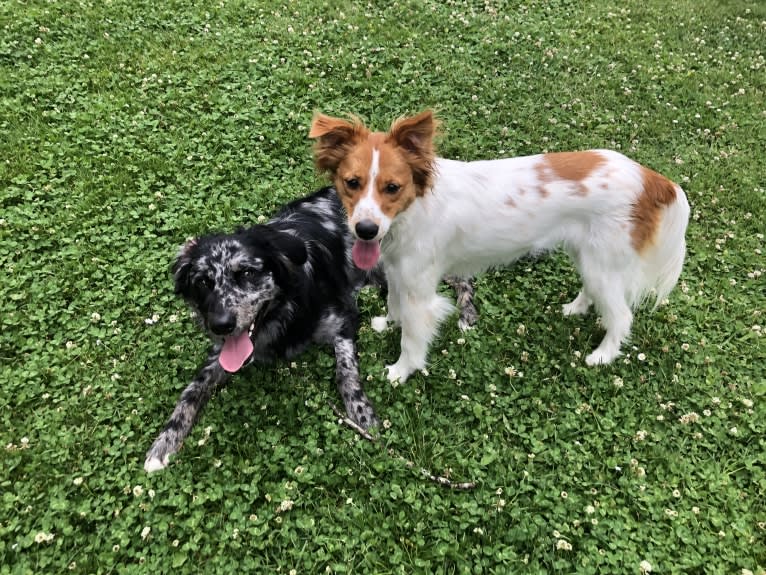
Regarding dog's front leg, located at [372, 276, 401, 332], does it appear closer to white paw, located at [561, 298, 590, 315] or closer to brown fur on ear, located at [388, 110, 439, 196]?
brown fur on ear, located at [388, 110, 439, 196]

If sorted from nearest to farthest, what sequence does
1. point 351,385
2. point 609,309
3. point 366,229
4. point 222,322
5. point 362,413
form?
point 366,229, point 222,322, point 362,413, point 351,385, point 609,309

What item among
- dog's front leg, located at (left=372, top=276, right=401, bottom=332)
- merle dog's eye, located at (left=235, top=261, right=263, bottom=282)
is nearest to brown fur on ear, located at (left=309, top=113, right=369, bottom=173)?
merle dog's eye, located at (left=235, top=261, right=263, bottom=282)

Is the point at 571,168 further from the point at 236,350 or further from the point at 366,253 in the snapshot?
the point at 236,350

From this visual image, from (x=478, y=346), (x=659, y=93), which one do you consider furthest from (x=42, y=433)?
(x=659, y=93)

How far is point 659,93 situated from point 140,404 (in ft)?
26.9

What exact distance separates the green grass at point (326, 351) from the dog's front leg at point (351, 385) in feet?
0.47

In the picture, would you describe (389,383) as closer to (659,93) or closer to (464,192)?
(464,192)

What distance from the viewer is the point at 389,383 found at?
14.1 feet

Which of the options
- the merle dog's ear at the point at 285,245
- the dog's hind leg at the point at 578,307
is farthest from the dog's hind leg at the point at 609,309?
the merle dog's ear at the point at 285,245

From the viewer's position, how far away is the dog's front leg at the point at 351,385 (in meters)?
4.03

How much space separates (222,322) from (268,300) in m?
0.44

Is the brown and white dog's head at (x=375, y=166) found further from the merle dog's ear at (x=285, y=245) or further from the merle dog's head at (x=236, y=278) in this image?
the merle dog's head at (x=236, y=278)

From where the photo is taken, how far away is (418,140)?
349cm

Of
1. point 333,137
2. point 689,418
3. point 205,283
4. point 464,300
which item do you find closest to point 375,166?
point 333,137
